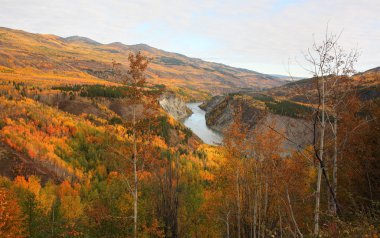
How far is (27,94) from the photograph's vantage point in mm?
62219

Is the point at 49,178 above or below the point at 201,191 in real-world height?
above

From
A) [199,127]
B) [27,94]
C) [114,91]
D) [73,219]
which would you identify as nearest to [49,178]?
[73,219]

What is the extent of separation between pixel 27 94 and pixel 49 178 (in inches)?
1580

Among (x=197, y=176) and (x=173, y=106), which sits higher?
(x=173, y=106)

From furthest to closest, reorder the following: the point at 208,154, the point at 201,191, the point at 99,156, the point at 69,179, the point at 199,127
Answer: the point at 199,127
the point at 208,154
the point at 99,156
the point at 201,191
the point at 69,179

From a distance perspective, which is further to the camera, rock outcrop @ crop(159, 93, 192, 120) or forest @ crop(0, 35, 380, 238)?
rock outcrop @ crop(159, 93, 192, 120)

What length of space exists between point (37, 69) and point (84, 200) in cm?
11780

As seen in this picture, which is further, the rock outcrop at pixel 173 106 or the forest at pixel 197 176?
the rock outcrop at pixel 173 106

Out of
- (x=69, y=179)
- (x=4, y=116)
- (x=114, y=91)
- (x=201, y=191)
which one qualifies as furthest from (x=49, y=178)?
(x=114, y=91)

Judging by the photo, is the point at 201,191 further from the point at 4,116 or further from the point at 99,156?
the point at 4,116

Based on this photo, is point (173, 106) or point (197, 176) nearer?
point (197, 176)

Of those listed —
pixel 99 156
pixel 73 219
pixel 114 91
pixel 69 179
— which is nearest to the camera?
pixel 73 219

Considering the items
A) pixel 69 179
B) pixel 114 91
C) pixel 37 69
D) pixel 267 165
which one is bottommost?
pixel 69 179

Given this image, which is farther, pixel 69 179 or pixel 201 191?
pixel 201 191
